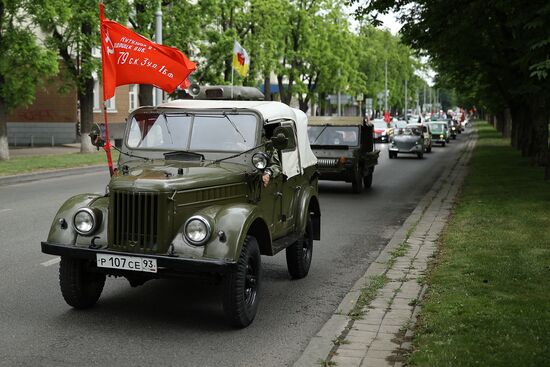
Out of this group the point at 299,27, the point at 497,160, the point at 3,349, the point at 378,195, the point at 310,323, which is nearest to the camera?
the point at 3,349

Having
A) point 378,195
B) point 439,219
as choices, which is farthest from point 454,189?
point 439,219

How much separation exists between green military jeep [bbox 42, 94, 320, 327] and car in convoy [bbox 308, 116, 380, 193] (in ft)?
35.4

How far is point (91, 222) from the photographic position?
6602 mm

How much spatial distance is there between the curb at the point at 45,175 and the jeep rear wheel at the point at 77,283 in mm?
14067

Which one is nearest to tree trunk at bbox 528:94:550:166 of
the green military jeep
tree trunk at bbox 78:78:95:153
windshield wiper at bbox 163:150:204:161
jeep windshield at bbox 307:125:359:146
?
→ jeep windshield at bbox 307:125:359:146

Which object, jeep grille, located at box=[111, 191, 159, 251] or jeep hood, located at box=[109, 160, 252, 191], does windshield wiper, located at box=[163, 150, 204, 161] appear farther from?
jeep grille, located at box=[111, 191, 159, 251]

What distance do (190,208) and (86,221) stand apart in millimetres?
936

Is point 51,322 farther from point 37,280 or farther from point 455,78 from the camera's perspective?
point 455,78

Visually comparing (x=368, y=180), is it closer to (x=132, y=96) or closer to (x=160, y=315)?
(x=160, y=315)

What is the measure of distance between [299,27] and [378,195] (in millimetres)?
38087

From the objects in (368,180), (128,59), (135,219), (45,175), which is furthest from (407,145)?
(135,219)

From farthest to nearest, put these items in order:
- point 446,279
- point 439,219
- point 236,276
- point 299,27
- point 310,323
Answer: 1. point 299,27
2. point 439,219
3. point 446,279
4. point 310,323
5. point 236,276

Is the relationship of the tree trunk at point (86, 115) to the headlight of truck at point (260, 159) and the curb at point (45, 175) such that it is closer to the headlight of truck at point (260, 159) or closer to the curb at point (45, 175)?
the curb at point (45, 175)

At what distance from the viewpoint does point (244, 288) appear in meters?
6.57
